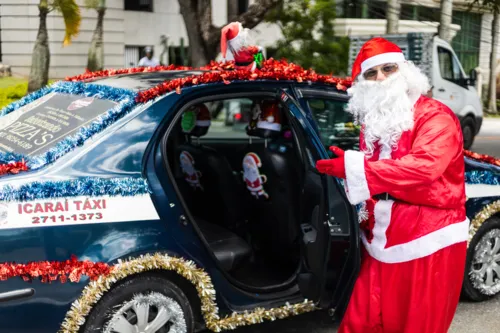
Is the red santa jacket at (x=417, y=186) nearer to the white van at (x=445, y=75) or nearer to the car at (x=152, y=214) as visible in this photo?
the car at (x=152, y=214)

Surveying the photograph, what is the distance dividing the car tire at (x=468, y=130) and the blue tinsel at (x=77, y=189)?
37.7 feet

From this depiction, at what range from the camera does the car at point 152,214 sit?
319 cm

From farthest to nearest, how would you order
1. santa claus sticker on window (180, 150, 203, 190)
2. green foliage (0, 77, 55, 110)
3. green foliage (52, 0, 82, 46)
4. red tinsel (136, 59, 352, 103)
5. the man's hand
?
green foliage (0, 77, 55, 110) → green foliage (52, 0, 82, 46) → santa claus sticker on window (180, 150, 203, 190) → red tinsel (136, 59, 352, 103) → the man's hand

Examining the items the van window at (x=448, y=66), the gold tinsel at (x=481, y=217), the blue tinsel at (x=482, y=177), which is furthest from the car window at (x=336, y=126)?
the van window at (x=448, y=66)

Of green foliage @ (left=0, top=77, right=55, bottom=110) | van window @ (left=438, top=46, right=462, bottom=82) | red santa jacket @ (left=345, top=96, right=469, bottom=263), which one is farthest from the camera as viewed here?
green foliage @ (left=0, top=77, right=55, bottom=110)

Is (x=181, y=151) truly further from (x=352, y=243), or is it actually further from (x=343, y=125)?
(x=352, y=243)

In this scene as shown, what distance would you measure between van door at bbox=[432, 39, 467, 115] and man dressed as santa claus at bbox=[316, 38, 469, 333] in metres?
10.3

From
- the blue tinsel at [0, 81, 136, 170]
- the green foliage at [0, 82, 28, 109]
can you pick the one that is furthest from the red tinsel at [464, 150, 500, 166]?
the green foliage at [0, 82, 28, 109]

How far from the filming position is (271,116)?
4.49 meters

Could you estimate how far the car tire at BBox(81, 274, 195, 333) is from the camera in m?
3.32

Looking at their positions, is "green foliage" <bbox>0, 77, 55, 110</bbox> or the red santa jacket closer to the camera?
the red santa jacket

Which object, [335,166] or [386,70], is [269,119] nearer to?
[386,70]

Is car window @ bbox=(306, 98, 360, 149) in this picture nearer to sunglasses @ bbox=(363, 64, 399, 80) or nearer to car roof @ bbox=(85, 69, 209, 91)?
car roof @ bbox=(85, 69, 209, 91)

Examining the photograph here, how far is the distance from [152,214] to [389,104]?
49.4 inches
